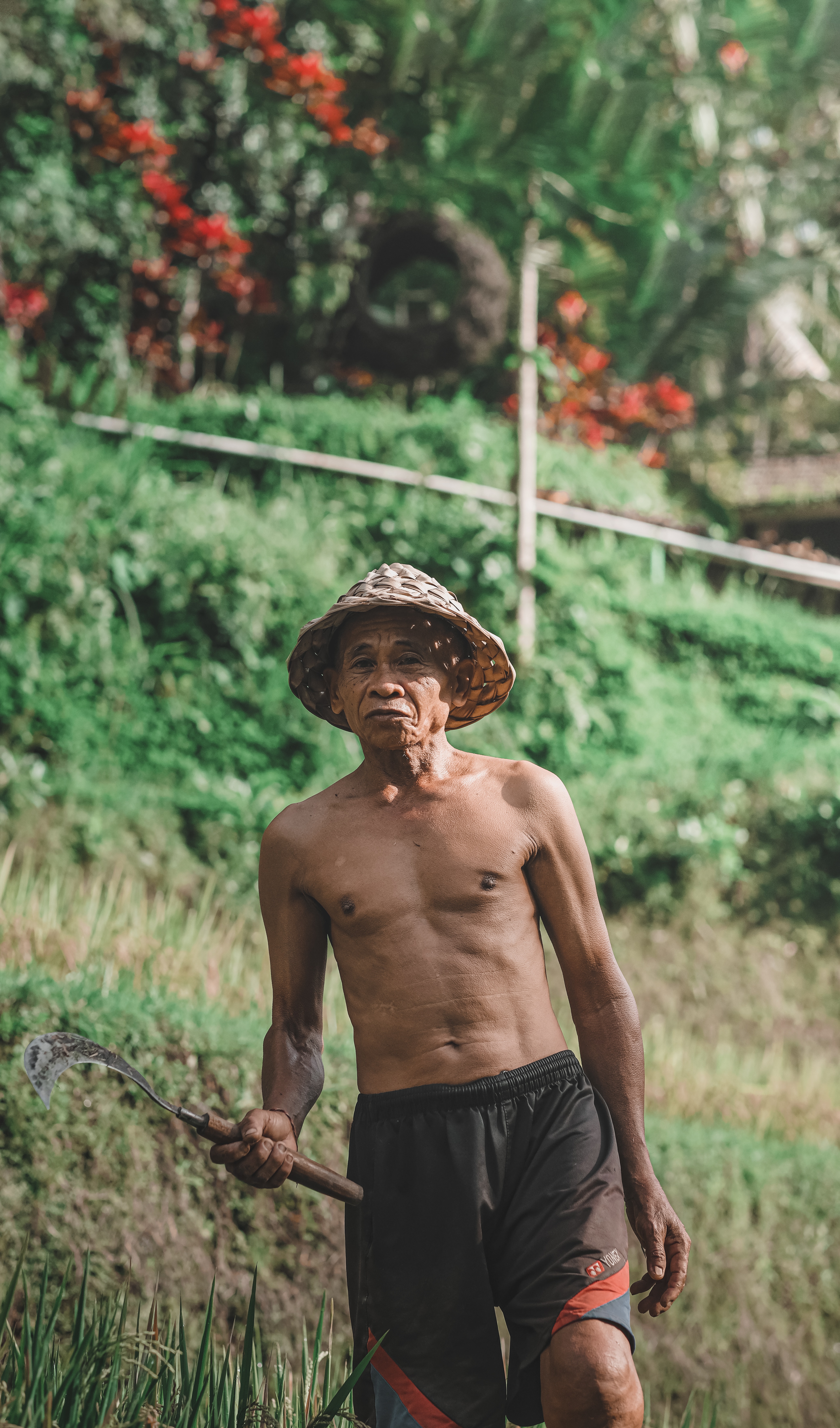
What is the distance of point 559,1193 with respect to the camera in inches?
73.7

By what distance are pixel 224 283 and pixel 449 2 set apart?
3.05m

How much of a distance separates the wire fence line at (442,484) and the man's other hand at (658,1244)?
616 centimetres

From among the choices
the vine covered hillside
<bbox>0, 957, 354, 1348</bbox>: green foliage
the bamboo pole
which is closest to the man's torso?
<bbox>0, 957, 354, 1348</bbox>: green foliage

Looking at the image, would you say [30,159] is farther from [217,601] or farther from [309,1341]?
[309,1341]

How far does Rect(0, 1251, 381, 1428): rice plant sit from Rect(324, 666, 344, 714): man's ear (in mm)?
988

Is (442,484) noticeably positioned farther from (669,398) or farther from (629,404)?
(669,398)

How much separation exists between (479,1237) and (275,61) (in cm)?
1040

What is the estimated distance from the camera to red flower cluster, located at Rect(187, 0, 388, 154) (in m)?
10.0

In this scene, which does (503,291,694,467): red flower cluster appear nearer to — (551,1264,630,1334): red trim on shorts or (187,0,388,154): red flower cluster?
(187,0,388,154): red flower cluster

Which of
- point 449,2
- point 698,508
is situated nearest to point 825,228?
point 698,508

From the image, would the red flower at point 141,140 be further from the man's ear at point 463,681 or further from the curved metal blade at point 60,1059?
the curved metal blade at point 60,1059

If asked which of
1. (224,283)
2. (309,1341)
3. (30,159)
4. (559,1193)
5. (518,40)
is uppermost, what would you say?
(518,40)

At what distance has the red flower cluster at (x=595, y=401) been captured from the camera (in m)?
11.3

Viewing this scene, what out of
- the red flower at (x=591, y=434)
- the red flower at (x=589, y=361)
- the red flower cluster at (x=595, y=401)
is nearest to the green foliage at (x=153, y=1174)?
the red flower cluster at (x=595, y=401)
